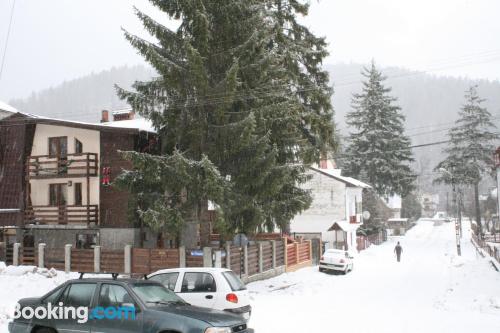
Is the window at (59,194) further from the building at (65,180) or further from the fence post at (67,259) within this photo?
the fence post at (67,259)

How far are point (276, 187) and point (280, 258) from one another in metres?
8.23

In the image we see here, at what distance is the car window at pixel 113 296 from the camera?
9.48 metres

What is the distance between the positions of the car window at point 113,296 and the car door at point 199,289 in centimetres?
336

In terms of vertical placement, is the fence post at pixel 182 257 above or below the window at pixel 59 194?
below

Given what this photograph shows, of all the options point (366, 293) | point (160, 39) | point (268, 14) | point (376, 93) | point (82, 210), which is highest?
point (376, 93)

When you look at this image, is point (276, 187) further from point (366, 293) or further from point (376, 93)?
point (376, 93)

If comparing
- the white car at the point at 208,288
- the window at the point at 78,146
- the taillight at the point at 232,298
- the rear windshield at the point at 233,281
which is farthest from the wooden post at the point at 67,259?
the taillight at the point at 232,298

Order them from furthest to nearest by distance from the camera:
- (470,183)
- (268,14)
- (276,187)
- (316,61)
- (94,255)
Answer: (470,183), (316,61), (268,14), (94,255), (276,187)

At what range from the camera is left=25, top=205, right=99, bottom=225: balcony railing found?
27.2 meters

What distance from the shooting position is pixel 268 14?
25.8 m

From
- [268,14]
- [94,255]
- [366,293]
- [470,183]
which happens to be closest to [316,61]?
[268,14]

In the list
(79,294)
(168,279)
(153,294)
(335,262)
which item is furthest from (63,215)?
(153,294)

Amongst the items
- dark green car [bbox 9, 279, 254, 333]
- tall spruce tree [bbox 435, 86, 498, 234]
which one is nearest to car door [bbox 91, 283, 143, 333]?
dark green car [bbox 9, 279, 254, 333]

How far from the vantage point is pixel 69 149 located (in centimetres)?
2898
